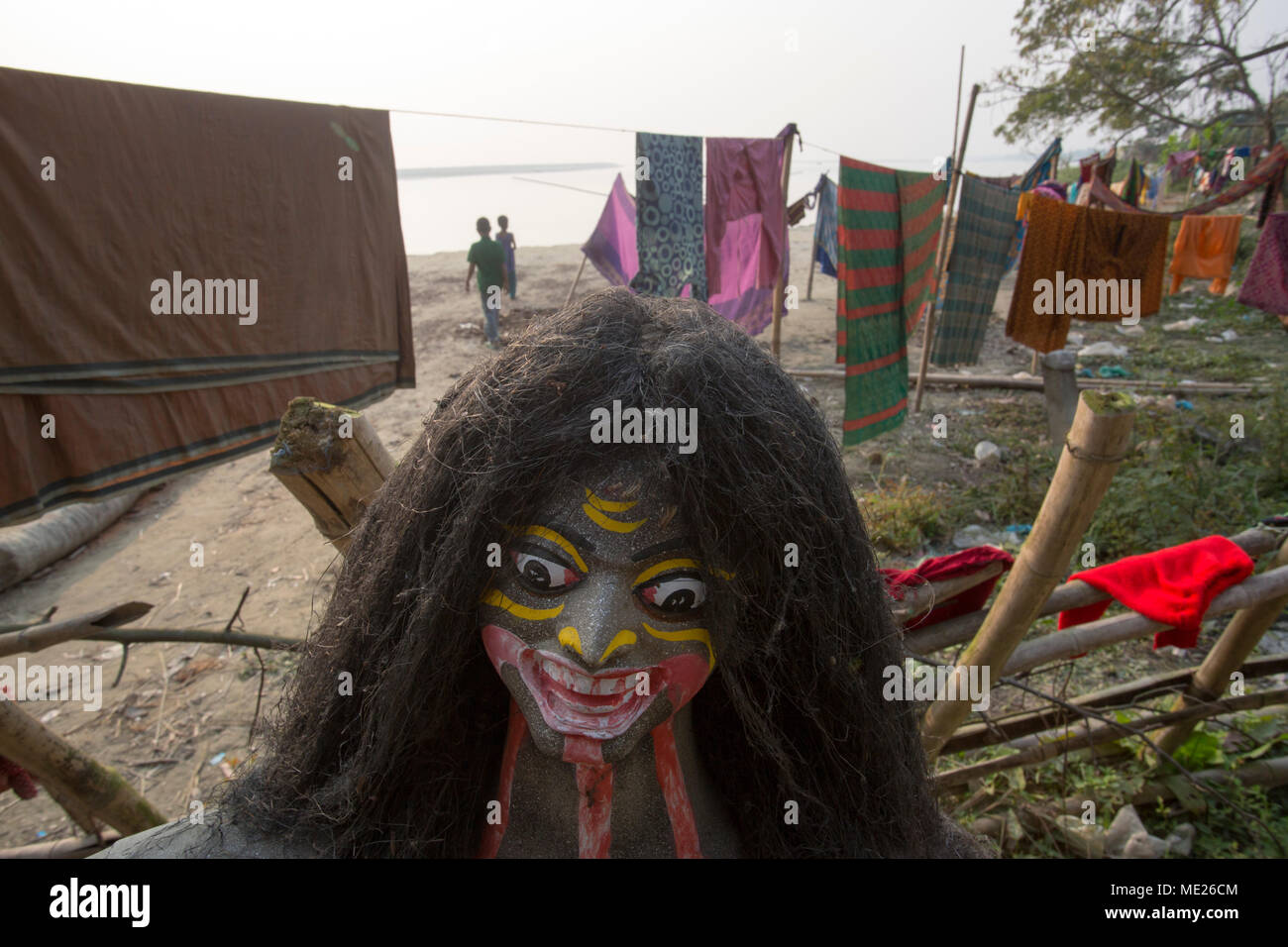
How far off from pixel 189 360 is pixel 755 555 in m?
2.62

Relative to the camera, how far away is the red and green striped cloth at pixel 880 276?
541cm

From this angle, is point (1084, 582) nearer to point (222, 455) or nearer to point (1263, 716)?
point (1263, 716)

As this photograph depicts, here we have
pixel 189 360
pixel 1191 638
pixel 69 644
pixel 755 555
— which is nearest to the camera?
pixel 755 555

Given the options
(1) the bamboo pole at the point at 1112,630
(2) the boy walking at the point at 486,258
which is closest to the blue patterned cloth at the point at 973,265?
(1) the bamboo pole at the point at 1112,630

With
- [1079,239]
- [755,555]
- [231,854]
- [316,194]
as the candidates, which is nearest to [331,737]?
[231,854]

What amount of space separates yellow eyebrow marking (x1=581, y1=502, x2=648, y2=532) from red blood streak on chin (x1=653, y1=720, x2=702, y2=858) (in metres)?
0.50

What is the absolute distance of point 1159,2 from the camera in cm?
1295

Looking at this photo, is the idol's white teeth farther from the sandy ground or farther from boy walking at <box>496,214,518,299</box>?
boy walking at <box>496,214,518,299</box>

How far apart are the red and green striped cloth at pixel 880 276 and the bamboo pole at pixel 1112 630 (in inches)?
132

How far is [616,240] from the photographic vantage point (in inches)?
251

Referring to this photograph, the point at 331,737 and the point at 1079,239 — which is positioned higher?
the point at 1079,239

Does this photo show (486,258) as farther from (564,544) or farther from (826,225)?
(564,544)

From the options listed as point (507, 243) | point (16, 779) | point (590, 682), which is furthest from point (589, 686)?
point (507, 243)

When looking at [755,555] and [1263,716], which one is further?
[1263,716]
